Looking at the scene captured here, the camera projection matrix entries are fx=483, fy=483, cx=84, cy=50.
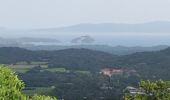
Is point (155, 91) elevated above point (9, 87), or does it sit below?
below

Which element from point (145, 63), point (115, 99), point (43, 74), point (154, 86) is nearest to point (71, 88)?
point (115, 99)

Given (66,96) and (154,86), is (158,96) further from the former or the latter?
(66,96)

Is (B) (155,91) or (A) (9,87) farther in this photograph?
(B) (155,91)

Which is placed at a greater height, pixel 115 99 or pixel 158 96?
pixel 158 96

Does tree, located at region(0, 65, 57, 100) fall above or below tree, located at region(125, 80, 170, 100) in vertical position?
above

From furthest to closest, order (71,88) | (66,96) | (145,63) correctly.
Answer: (145,63)
(71,88)
(66,96)

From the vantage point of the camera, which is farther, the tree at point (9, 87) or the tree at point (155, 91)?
the tree at point (155, 91)

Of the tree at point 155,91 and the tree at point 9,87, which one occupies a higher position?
the tree at point 9,87

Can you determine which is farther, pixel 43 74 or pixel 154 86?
pixel 43 74

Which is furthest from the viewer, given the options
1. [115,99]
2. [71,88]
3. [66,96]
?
[71,88]

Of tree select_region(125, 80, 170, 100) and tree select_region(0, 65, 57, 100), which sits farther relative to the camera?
tree select_region(125, 80, 170, 100)
